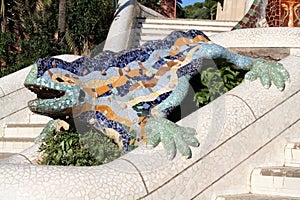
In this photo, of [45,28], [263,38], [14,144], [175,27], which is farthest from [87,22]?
[263,38]

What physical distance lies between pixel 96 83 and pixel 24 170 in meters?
1.59

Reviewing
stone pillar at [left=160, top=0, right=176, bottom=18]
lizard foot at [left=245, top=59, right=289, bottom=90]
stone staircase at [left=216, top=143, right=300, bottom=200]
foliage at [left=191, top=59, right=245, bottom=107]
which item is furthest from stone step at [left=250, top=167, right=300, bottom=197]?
stone pillar at [left=160, top=0, right=176, bottom=18]

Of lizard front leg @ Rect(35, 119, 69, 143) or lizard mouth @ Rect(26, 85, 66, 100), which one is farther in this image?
lizard front leg @ Rect(35, 119, 69, 143)

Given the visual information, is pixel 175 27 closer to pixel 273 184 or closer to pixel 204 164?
pixel 273 184

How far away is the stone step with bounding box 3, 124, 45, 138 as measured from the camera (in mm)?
8205

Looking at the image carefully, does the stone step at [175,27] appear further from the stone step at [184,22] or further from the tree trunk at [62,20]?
the tree trunk at [62,20]

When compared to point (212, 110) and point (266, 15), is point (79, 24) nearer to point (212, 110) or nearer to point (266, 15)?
point (266, 15)

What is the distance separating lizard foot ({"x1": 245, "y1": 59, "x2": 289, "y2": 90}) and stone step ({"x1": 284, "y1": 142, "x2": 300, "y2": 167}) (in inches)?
24.0

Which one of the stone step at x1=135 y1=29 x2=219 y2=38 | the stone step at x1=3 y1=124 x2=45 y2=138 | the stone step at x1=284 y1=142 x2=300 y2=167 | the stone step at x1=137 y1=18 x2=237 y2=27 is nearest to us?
the stone step at x1=284 y1=142 x2=300 y2=167

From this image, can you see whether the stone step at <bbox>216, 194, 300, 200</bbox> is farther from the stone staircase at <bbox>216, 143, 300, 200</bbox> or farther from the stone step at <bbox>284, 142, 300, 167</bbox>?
the stone step at <bbox>284, 142, 300, 167</bbox>

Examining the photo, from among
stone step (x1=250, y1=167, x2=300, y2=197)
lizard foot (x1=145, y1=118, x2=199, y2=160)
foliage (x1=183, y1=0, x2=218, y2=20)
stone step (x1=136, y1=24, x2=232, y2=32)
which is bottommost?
foliage (x1=183, y1=0, x2=218, y2=20)

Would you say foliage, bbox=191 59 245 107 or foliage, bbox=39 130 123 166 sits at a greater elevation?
foliage, bbox=191 59 245 107

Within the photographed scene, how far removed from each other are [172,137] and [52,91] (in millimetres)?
1309

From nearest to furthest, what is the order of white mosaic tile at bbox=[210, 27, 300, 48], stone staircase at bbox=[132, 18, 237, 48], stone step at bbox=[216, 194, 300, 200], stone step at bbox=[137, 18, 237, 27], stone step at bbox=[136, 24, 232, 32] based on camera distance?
stone step at bbox=[216, 194, 300, 200] < white mosaic tile at bbox=[210, 27, 300, 48] < stone staircase at bbox=[132, 18, 237, 48] < stone step at bbox=[136, 24, 232, 32] < stone step at bbox=[137, 18, 237, 27]
